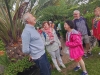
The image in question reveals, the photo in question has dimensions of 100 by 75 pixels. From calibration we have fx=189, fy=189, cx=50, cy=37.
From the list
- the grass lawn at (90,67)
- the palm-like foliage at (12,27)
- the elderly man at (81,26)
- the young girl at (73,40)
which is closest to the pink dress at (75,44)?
the young girl at (73,40)

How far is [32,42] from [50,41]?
133cm

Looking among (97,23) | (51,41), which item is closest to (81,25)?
(97,23)

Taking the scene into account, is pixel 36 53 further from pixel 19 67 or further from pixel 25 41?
pixel 19 67

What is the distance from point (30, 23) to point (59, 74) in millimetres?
2062

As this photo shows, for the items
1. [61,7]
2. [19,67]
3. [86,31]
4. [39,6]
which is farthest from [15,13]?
[61,7]

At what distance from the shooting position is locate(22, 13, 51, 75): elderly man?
3.25 metres

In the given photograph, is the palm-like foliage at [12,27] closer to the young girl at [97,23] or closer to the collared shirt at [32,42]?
the young girl at [97,23]

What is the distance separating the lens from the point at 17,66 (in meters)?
4.67

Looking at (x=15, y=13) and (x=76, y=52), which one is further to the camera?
(x=15, y=13)

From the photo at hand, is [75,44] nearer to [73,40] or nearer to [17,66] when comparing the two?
[73,40]

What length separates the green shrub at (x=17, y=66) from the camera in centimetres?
461

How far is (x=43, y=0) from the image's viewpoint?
5477mm

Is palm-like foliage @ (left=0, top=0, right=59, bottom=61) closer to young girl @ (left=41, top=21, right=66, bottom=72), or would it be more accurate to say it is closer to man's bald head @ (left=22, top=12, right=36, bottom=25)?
young girl @ (left=41, top=21, right=66, bottom=72)

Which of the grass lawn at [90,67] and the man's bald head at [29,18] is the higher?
the man's bald head at [29,18]
